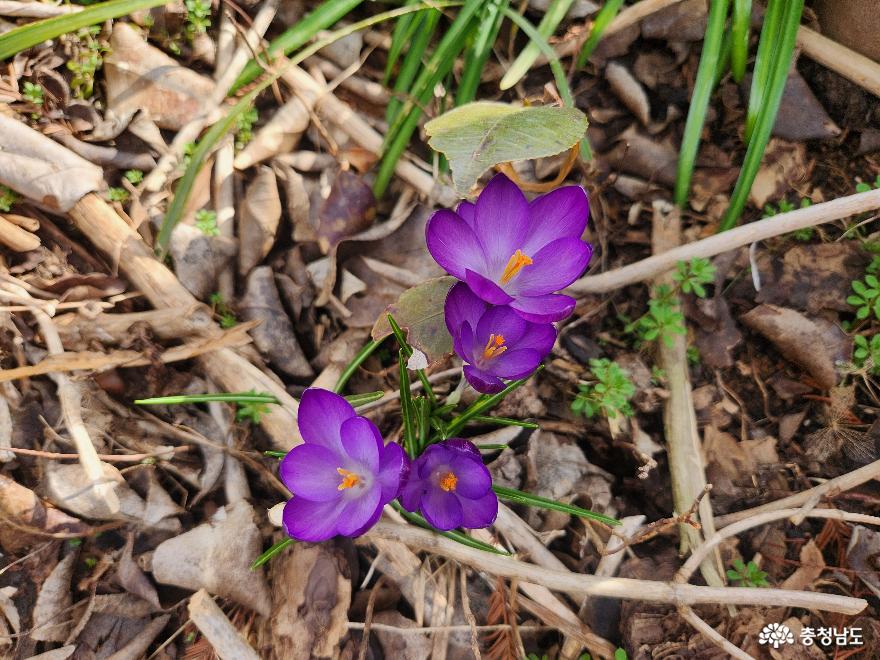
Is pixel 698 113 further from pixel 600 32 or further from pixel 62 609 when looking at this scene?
pixel 62 609

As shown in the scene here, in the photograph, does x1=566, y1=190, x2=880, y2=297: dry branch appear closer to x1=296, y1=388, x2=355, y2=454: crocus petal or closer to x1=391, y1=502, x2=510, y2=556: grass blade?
x1=391, y1=502, x2=510, y2=556: grass blade

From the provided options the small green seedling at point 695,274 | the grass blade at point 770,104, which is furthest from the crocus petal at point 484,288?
the grass blade at point 770,104

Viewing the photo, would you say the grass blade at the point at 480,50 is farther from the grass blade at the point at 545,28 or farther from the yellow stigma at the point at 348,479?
the yellow stigma at the point at 348,479

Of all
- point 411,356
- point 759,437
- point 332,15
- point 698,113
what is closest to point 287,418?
point 411,356

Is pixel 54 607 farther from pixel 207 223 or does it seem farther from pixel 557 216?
pixel 557 216

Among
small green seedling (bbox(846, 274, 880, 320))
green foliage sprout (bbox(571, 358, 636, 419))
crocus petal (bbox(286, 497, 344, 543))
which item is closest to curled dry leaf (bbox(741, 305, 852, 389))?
small green seedling (bbox(846, 274, 880, 320))

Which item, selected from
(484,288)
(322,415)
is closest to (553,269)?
(484,288)
